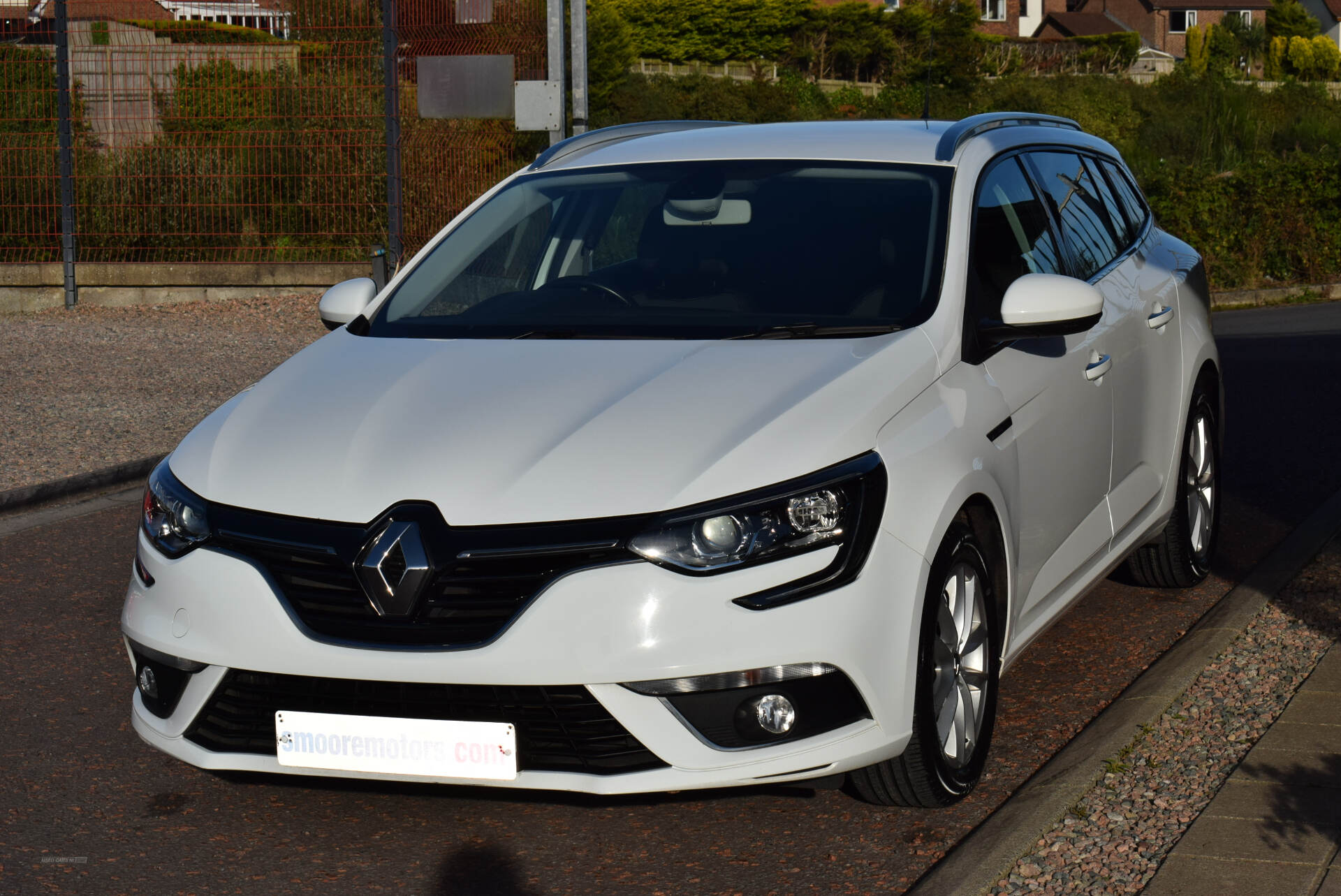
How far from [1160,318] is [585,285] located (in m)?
2.12

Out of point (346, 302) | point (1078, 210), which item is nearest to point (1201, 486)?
point (1078, 210)

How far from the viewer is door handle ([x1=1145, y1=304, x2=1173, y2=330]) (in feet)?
18.9

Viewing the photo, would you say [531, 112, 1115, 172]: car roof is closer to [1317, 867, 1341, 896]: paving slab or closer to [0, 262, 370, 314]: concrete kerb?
[1317, 867, 1341, 896]: paving slab

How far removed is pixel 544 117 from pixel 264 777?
1074 centimetres

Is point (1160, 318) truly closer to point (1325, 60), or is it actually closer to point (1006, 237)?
point (1006, 237)

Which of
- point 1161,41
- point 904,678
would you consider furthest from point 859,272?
point 1161,41

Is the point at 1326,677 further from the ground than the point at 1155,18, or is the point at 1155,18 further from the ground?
the point at 1155,18

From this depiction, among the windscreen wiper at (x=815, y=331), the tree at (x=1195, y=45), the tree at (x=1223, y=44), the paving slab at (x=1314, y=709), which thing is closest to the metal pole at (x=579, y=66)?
the windscreen wiper at (x=815, y=331)

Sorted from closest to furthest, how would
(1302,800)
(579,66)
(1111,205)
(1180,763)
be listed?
(1302,800), (1180,763), (1111,205), (579,66)

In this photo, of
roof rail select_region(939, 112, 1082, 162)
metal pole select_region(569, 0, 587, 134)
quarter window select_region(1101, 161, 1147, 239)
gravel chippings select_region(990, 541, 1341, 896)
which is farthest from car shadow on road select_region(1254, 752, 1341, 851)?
metal pole select_region(569, 0, 587, 134)

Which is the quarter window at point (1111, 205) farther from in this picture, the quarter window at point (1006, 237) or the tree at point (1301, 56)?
Result: the tree at point (1301, 56)

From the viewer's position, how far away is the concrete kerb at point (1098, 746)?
365cm

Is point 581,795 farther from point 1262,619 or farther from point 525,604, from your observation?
point 1262,619

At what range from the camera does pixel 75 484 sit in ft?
27.8
